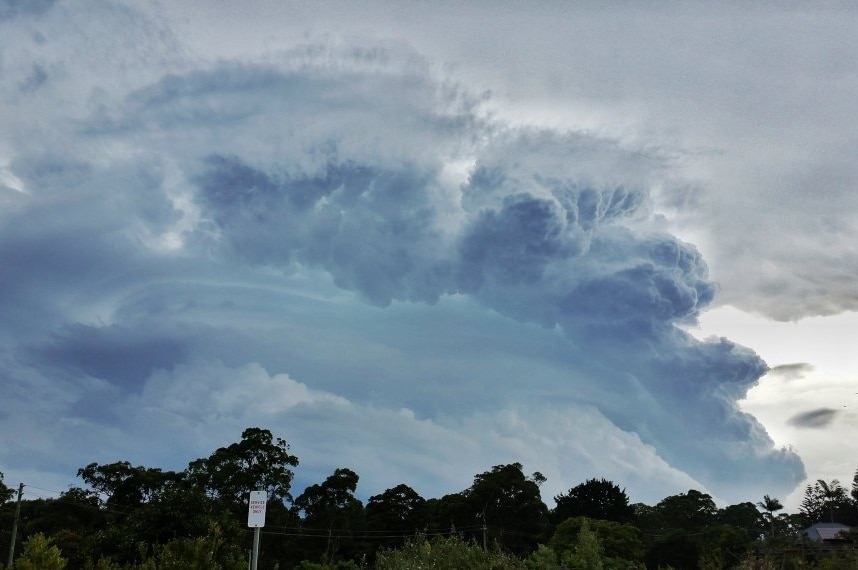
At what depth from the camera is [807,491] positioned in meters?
110

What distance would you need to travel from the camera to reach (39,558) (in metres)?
15.7

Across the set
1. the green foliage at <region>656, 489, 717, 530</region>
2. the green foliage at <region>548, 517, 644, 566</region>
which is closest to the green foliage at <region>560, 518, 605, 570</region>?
the green foliage at <region>548, 517, 644, 566</region>

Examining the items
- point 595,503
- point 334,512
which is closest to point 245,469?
point 334,512

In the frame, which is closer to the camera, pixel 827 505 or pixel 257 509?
pixel 257 509

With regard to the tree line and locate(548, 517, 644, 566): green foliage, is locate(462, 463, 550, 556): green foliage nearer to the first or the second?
the tree line

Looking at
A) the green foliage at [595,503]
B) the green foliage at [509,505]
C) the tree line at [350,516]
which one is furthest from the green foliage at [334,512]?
the green foliage at [595,503]

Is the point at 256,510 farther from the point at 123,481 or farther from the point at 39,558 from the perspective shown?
the point at 123,481

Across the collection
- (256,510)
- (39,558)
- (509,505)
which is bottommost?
(39,558)

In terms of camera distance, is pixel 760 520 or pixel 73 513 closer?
pixel 73 513

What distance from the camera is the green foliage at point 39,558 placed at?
15445mm

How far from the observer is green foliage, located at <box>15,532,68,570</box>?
50.7ft

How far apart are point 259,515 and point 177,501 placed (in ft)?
45.7

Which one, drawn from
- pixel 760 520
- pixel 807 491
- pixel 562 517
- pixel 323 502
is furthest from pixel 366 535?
pixel 807 491

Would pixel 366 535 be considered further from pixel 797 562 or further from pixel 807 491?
pixel 807 491
